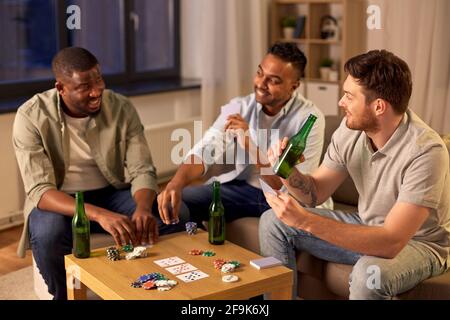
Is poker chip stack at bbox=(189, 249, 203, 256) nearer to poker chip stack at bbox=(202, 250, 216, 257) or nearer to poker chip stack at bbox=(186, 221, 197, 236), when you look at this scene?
poker chip stack at bbox=(202, 250, 216, 257)

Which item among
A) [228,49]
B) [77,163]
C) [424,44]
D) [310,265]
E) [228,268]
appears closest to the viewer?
[228,268]

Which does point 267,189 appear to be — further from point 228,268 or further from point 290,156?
point 228,268

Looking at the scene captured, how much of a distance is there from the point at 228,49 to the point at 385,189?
2.97 metres

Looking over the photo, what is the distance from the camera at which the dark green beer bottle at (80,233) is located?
217cm

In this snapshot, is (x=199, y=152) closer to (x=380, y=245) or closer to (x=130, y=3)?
(x=380, y=245)

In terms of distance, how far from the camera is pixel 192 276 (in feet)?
6.55

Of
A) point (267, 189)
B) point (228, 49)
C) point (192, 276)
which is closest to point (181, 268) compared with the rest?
point (192, 276)

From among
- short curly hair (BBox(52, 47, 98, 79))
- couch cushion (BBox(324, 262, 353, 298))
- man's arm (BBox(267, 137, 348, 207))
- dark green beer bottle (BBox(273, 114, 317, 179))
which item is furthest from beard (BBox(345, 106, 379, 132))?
short curly hair (BBox(52, 47, 98, 79))

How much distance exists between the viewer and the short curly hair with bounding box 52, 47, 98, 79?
2607mm

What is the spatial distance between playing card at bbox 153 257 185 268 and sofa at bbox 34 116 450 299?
442 mm

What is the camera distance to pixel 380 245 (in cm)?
192

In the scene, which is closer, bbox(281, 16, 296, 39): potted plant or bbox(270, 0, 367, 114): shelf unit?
bbox(270, 0, 367, 114): shelf unit

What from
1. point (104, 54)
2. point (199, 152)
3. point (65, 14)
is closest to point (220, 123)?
point (199, 152)

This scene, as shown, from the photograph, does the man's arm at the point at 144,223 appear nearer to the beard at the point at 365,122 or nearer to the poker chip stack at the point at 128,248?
the poker chip stack at the point at 128,248
